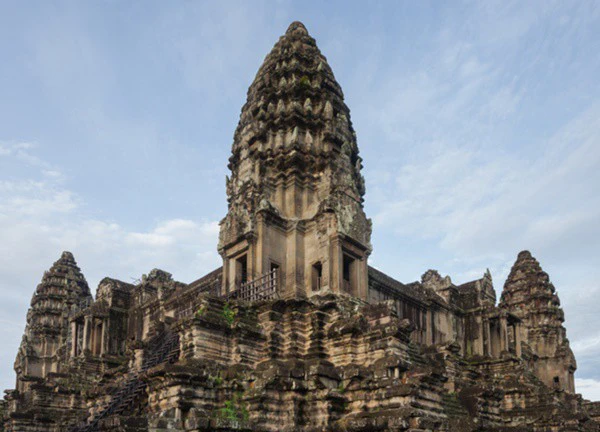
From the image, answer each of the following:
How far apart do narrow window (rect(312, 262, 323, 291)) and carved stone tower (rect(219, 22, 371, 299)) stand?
0.03 meters

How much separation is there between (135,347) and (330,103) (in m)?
11.4

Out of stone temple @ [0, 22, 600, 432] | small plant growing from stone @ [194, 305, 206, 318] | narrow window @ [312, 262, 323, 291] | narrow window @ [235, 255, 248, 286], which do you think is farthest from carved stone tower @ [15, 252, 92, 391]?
small plant growing from stone @ [194, 305, 206, 318]

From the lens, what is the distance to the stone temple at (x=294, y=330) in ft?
54.6

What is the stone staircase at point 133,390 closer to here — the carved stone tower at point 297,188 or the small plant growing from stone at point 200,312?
the small plant growing from stone at point 200,312

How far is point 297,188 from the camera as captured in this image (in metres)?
22.3

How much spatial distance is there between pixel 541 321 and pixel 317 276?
29.7 m

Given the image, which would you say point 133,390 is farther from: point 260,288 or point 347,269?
point 347,269

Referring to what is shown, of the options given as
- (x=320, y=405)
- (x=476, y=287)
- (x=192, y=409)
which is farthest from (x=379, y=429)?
(x=476, y=287)

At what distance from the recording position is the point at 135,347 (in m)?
22.0

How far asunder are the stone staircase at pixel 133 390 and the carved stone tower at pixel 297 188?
9.33 ft

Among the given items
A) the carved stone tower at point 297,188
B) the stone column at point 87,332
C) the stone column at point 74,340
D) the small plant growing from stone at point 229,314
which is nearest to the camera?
the small plant growing from stone at point 229,314

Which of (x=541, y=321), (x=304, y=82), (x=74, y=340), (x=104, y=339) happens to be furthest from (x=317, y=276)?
(x=541, y=321)

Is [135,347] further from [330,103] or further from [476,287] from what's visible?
[476,287]

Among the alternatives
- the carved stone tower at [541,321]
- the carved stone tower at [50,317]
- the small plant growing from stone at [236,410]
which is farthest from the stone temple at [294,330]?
the carved stone tower at [541,321]
